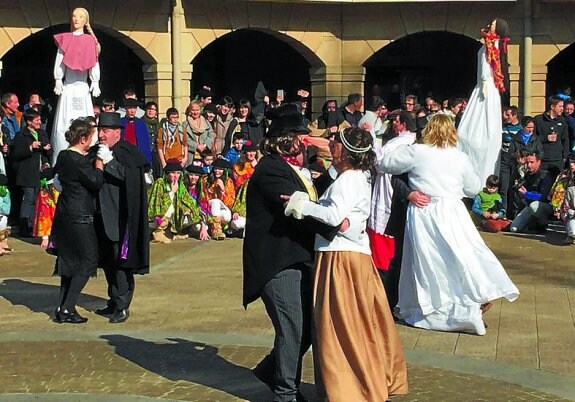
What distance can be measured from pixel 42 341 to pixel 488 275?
11.5 feet

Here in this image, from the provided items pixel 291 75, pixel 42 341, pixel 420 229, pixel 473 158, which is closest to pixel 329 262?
pixel 420 229

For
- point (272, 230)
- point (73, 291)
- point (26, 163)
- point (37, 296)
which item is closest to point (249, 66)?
point (26, 163)

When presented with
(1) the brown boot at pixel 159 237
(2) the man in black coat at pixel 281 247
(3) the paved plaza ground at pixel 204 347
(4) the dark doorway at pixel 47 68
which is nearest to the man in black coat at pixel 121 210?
(3) the paved plaza ground at pixel 204 347

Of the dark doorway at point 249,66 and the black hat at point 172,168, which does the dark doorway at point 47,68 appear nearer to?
the dark doorway at point 249,66

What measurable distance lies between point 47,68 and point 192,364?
1524cm

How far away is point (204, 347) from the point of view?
7695mm

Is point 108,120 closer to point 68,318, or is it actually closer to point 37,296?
point 68,318

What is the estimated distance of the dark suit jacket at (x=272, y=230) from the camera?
593cm

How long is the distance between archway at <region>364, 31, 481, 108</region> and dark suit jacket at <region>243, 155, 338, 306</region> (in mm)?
16898

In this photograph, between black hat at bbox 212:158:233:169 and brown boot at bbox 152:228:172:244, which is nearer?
brown boot at bbox 152:228:172:244

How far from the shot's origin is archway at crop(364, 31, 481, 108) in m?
22.7

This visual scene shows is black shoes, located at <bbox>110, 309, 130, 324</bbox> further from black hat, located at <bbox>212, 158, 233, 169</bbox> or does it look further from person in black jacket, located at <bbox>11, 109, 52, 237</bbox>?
black hat, located at <bbox>212, 158, 233, 169</bbox>

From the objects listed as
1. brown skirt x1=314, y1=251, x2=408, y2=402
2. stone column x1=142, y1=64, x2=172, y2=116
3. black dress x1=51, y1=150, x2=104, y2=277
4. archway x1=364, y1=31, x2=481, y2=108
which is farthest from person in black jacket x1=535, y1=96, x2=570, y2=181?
brown skirt x1=314, y1=251, x2=408, y2=402

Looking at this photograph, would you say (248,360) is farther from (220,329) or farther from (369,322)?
(369,322)
